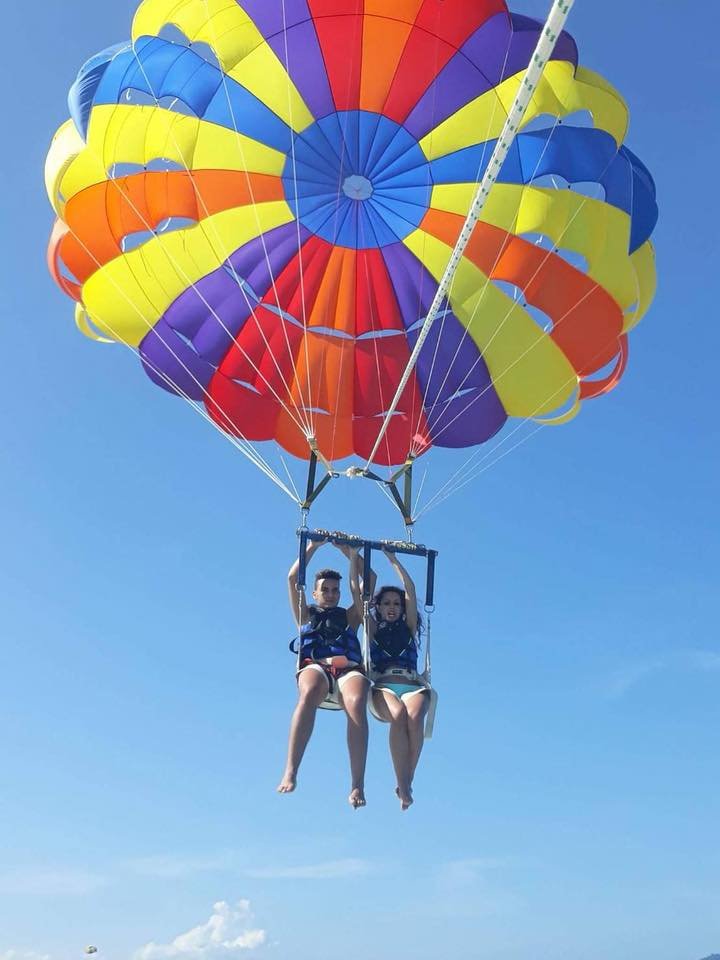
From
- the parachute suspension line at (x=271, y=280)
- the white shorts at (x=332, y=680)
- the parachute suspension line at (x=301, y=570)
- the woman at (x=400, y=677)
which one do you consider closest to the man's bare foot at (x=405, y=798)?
the woman at (x=400, y=677)

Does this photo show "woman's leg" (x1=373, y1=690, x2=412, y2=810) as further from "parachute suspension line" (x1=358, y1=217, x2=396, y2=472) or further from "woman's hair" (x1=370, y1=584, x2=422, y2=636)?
"parachute suspension line" (x1=358, y1=217, x2=396, y2=472)

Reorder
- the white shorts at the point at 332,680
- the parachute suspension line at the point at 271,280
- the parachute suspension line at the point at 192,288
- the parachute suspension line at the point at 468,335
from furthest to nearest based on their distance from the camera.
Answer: the parachute suspension line at the point at 468,335 → the parachute suspension line at the point at 192,288 → the parachute suspension line at the point at 271,280 → the white shorts at the point at 332,680

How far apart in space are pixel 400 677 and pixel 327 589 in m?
0.88

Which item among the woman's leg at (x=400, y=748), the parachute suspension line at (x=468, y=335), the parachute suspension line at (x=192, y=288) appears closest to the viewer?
the woman's leg at (x=400, y=748)

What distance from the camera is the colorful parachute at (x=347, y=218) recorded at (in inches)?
332

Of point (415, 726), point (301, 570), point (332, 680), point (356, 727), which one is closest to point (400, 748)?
point (415, 726)

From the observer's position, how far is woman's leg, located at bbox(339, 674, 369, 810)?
6.75 meters

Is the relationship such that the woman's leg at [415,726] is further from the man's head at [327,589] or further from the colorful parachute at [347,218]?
the colorful parachute at [347,218]

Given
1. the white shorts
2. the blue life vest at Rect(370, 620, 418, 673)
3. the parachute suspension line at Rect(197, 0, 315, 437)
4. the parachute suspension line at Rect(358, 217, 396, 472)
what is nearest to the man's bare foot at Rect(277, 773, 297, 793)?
the white shorts

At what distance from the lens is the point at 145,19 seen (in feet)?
27.9

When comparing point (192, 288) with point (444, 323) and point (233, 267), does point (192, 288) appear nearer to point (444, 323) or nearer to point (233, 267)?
point (233, 267)

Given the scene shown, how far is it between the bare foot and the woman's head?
1.38m

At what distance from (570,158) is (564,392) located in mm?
2161

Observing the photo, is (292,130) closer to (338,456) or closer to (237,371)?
(237,371)
